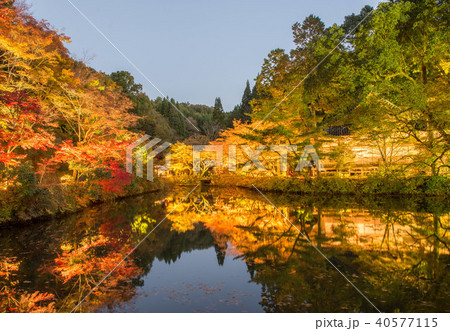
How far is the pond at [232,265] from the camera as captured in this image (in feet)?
12.3

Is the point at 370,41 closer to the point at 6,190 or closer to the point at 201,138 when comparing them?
the point at 6,190

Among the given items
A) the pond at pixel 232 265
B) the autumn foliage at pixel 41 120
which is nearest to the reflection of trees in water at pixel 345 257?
the pond at pixel 232 265

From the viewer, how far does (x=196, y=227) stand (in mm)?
8805

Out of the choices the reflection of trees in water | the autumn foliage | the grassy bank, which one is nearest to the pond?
Result: the reflection of trees in water

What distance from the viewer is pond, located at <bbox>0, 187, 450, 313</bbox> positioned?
12.3 feet

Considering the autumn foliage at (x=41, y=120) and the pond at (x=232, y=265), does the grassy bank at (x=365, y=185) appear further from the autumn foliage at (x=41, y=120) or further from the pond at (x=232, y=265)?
the autumn foliage at (x=41, y=120)

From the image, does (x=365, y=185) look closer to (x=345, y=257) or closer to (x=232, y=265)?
(x=345, y=257)

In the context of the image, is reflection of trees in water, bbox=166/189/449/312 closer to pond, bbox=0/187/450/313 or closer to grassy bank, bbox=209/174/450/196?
pond, bbox=0/187/450/313

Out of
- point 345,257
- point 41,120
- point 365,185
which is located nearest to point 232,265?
point 345,257

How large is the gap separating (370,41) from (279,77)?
652cm

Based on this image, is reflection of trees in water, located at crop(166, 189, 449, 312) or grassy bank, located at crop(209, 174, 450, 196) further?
grassy bank, located at crop(209, 174, 450, 196)

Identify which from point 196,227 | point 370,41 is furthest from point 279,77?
point 196,227

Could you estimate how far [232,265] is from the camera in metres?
5.44

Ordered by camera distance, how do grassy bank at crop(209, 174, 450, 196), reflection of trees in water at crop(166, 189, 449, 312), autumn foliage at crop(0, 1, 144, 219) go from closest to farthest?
reflection of trees in water at crop(166, 189, 449, 312), autumn foliage at crop(0, 1, 144, 219), grassy bank at crop(209, 174, 450, 196)
